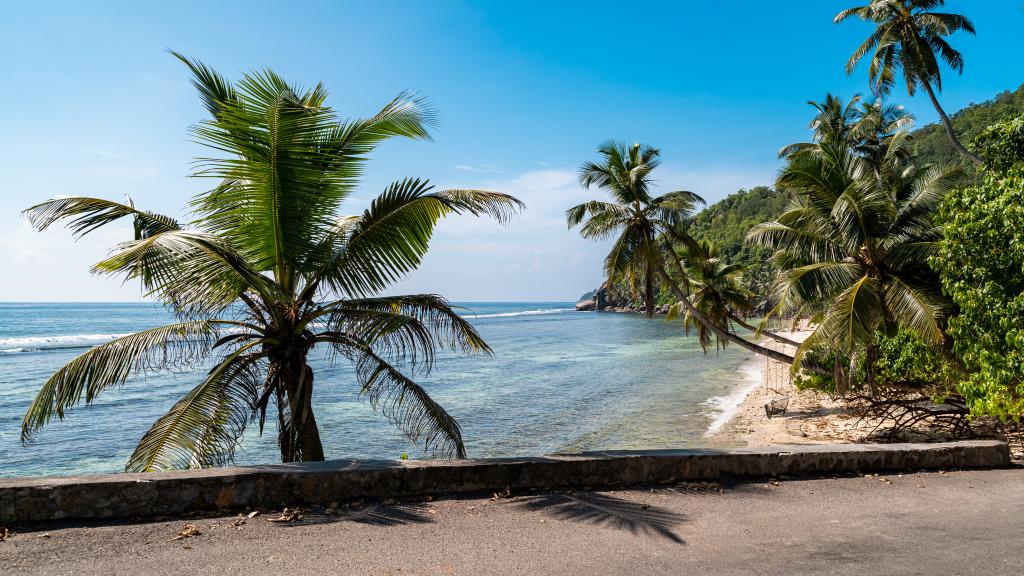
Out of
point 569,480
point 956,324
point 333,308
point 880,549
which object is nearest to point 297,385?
point 333,308

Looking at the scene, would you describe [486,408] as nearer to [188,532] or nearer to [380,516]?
[380,516]

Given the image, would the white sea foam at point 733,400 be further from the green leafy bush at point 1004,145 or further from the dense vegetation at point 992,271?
the green leafy bush at point 1004,145

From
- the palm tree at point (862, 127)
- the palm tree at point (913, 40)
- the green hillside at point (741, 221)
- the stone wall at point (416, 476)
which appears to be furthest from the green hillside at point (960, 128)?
the stone wall at point (416, 476)

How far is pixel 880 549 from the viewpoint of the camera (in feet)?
13.2

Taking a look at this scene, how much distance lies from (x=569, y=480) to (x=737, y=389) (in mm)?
22349

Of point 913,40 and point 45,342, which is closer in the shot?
point 913,40

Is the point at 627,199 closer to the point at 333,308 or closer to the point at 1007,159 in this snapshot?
the point at 1007,159

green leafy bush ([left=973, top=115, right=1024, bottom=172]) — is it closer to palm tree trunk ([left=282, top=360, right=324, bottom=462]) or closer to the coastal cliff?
palm tree trunk ([left=282, top=360, right=324, bottom=462])

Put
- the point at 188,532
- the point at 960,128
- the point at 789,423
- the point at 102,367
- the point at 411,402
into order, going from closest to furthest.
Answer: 1. the point at 188,532
2. the point at 102,367
3. the point at 411,402
4. the point at 789,423
5. the point at 960,128

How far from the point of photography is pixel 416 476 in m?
4.84

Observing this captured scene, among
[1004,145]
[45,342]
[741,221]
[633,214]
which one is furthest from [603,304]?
[1004,145]

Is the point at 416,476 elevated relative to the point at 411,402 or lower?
lower

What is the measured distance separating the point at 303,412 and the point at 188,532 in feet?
6.69

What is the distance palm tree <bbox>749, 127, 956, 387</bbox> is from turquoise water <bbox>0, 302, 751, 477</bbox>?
5765mm
